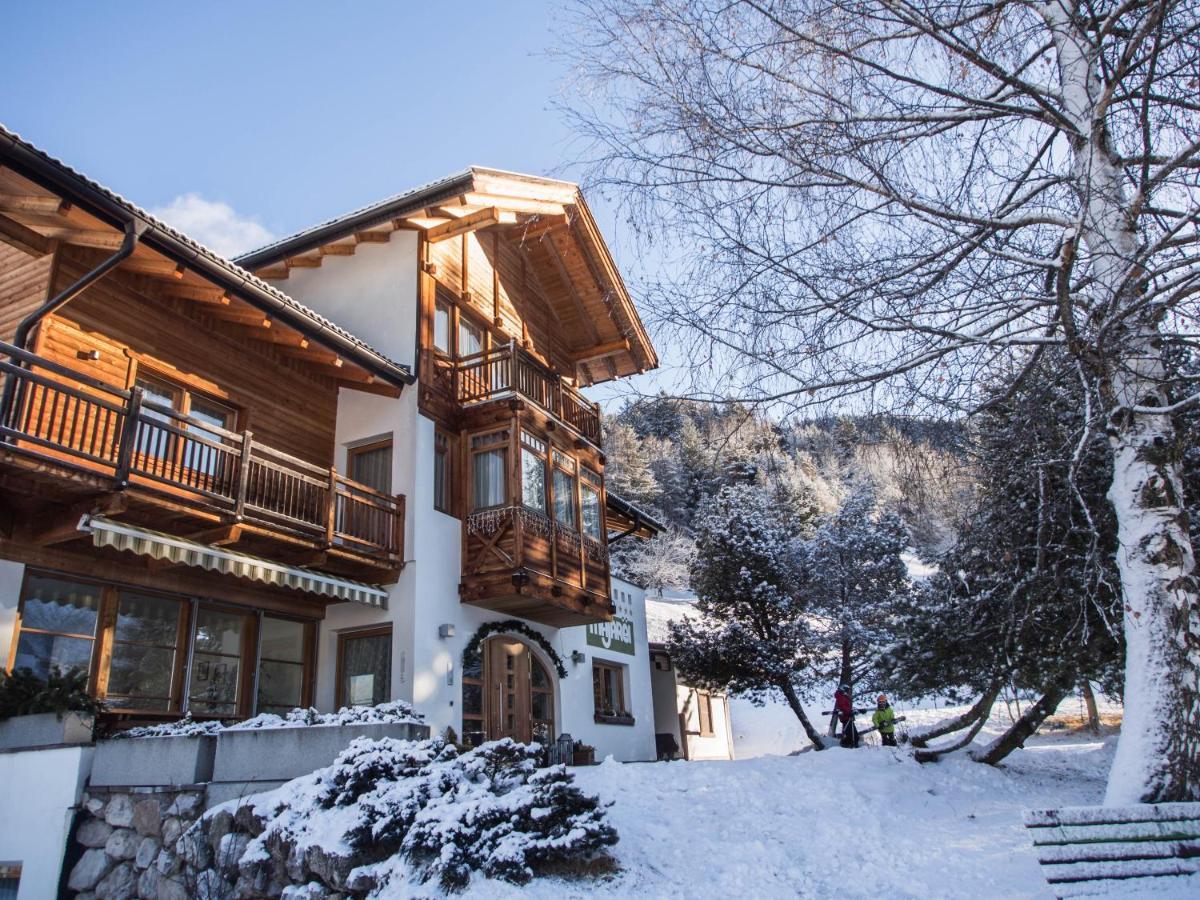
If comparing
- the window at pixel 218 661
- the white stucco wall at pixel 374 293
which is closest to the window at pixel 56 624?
the window at pixel 218 661

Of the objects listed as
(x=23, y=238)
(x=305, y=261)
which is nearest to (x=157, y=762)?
(x=23, y=238)

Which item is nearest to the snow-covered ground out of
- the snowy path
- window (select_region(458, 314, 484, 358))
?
the snowy path

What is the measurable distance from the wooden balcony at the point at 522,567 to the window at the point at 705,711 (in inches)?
483

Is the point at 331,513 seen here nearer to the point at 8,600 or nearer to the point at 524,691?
the point at 8,600

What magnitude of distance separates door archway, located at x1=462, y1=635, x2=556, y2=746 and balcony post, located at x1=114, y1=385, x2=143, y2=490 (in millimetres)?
6598

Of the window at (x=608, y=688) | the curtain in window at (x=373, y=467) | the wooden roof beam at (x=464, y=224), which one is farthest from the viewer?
the window at (x=608, y=688)

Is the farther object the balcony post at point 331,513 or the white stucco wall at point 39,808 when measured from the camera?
the balcony post at point 331,513

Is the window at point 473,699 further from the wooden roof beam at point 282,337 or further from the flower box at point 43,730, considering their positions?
the flower box at point 43,730

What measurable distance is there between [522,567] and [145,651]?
18.7ft

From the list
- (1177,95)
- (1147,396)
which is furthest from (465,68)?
(1147,396)

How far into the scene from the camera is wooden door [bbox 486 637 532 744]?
51.3ft

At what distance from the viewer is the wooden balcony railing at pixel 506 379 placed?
1627 centimetres

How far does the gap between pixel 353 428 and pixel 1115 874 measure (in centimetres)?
1302

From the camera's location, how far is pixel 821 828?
33.3 ft
